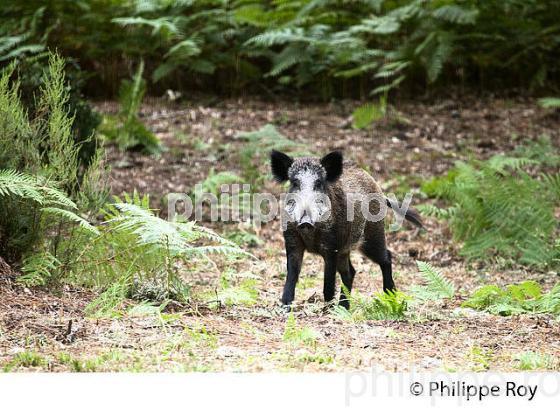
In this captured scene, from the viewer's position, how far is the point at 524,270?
8.88 metres

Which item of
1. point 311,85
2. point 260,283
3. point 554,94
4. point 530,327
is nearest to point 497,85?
point 554,94

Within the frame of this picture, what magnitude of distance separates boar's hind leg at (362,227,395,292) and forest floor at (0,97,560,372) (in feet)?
1.25

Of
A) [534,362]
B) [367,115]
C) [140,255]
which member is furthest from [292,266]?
[367,115]

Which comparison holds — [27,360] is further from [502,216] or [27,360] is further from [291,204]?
[502,216]

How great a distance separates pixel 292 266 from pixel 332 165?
0.92 meters

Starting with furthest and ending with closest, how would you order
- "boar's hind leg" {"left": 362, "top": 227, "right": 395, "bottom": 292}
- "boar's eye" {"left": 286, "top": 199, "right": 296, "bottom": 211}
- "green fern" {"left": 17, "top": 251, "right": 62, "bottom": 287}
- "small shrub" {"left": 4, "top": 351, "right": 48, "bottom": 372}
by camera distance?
"boar's hind leg" {"left": 362, "top": 227, "right": 395, "bottom": 292} → "boar's eye" {"left": 286, "top": 199, "right": 296, "bottom": 211} → "green fern" {"left": 17, "top": 251, "right": 62, "bottom": 287} → "small shrub" {"left": 4, "top": 351, "right": 48, "bottom": 372}

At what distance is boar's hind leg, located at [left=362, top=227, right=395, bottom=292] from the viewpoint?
7.91 metres

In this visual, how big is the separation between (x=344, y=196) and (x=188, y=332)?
2.53 meters

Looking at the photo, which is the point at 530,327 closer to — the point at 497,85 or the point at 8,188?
the point at 8,188

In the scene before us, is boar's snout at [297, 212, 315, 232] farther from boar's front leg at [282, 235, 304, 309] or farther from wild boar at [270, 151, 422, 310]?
boar's front leg at [282, 235, 304, 309]

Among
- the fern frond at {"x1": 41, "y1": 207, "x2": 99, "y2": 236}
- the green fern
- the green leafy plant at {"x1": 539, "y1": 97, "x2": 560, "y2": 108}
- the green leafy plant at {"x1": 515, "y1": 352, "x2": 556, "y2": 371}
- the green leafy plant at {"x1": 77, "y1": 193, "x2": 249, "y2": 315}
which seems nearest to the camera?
the green leafy plant at {"x1": 515, "y1": 352, "x2": 556, "y2": 371}

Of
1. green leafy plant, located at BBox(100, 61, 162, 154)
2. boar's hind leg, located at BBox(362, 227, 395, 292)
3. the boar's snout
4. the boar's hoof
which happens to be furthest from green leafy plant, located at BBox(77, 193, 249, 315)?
green leafy plant, located at BBox(100, 61, 162, 154)

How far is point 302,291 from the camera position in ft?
26.3

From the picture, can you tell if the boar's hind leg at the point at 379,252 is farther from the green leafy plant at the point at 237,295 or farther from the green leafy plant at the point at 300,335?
the green leafy plant at the point at 300,335
